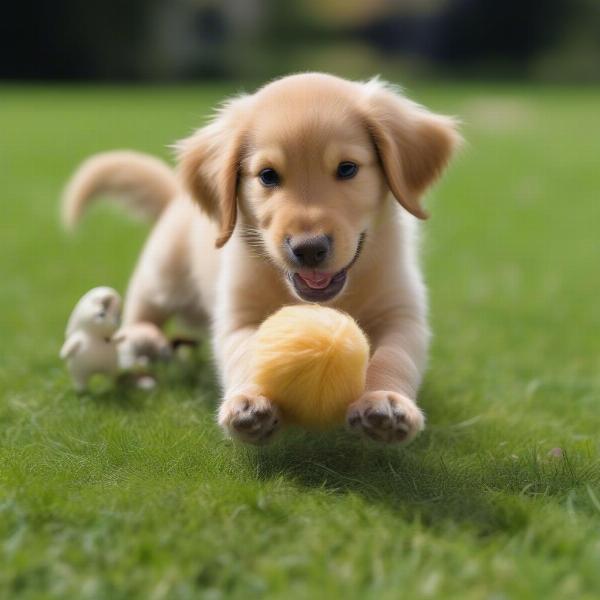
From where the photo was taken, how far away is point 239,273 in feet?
10.8

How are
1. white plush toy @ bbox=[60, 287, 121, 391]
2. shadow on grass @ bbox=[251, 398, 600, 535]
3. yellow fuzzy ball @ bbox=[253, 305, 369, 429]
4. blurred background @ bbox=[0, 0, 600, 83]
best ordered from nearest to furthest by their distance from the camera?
shadow on grass @ bbox=[251, 398, 600, 535] < yellow fuzzy ball @ bbox=[253, 305, 369, 429] < white plush toy @ bbox=[60, 287, 121, 391] < blurred background @ bbox=[0, 0, 600, 83]

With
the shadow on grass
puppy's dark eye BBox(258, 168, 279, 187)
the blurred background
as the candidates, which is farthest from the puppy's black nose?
the blurred background

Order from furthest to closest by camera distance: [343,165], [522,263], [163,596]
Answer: [522,263] < [343,165] < [163,596]

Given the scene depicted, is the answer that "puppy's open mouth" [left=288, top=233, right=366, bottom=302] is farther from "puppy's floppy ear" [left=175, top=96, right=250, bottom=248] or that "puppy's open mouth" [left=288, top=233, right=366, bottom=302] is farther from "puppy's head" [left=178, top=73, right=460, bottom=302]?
"puppy's floppy ear" [left=175, top=96, right=250, bottom=248]

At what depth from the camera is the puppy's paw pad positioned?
2.58 m

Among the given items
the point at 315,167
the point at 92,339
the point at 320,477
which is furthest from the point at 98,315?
the point at 320,477

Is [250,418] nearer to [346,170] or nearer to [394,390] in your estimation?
[394,390]

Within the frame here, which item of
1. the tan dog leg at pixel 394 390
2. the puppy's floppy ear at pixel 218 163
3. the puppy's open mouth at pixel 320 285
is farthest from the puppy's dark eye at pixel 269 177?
the tan dog leg at pixel 394 390

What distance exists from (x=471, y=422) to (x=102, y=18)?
2916 cm

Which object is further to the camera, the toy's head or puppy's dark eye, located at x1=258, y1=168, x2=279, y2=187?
the toy's head

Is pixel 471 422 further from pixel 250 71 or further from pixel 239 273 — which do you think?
pixel 250 71

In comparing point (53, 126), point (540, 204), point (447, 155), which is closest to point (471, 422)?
point (447, 155)

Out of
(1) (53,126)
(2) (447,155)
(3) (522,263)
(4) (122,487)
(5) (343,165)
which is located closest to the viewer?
(4) (122,487)

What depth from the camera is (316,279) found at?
2914 mm
